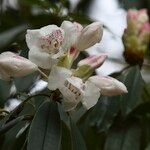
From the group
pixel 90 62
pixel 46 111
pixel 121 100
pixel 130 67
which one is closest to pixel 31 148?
pixel 46 111

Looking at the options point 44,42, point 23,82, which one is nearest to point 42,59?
point 44,42

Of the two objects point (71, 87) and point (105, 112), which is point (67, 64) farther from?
point (105, 112)

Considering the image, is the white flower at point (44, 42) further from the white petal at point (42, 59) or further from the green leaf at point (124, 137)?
the green leaf at point (124, 137)

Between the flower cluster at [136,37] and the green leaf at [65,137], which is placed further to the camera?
the flower cluster at [136,37]

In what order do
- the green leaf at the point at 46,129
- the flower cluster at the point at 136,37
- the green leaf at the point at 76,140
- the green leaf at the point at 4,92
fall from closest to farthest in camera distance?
the green leaf at the point at 46,129 < the green leaf at the point at 76,140 < the green leaf at the point at 4,92 < the flower cluster at the point at 136,37

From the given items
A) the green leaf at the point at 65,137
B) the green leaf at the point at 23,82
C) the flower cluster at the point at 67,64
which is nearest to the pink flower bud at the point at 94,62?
the flower cluster at the point at 67,64

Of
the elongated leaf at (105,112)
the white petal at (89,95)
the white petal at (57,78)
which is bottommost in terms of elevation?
the elongated leaf at (105,112)
